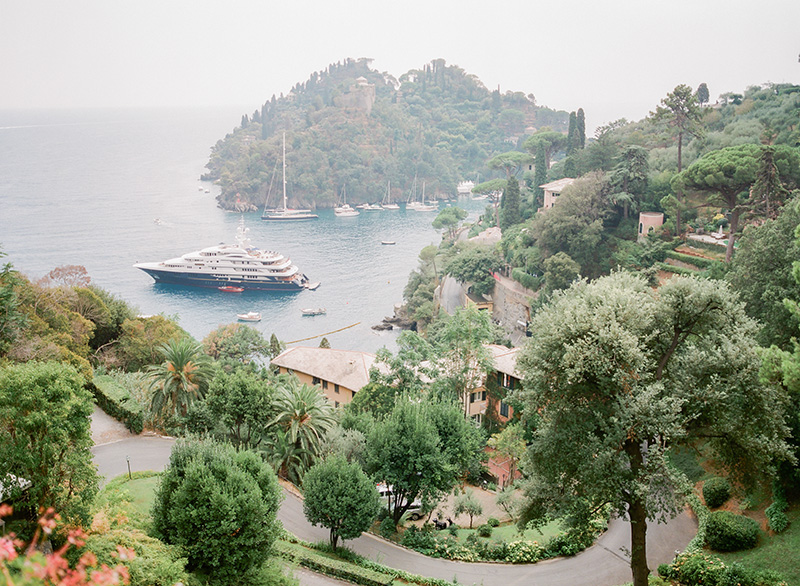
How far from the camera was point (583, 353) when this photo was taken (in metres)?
9.79

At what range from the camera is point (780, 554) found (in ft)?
33.8

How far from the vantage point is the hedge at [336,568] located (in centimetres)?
1093

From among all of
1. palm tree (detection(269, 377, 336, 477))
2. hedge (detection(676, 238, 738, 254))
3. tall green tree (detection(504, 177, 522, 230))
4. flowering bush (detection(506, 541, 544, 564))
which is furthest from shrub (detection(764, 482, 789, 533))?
tall green tree (detection(504, 177, 522, 230))

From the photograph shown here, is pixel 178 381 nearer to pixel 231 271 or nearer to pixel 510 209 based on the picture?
pixel 510 209

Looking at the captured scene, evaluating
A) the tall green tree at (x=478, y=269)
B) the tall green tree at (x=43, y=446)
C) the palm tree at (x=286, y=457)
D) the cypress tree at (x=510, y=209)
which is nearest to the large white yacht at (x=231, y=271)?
the tall green tree at (x=478, y=269)

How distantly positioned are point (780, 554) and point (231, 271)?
51753mm

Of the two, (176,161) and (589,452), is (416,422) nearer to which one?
(589,452)

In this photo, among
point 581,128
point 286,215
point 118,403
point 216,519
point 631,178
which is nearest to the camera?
point 216,519

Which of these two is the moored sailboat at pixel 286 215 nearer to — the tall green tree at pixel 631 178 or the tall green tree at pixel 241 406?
the tall green tree at pixel 631 178

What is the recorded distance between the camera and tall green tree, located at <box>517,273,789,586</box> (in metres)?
9.62

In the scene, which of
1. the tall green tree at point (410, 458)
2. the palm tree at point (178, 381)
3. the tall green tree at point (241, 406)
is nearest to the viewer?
the tall green tree at point (410, 458)

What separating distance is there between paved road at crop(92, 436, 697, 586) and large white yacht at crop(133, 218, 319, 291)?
43643 mm

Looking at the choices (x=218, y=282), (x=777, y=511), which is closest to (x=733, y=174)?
(x=777, y=511)

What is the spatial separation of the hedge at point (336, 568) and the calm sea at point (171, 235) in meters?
21.6
